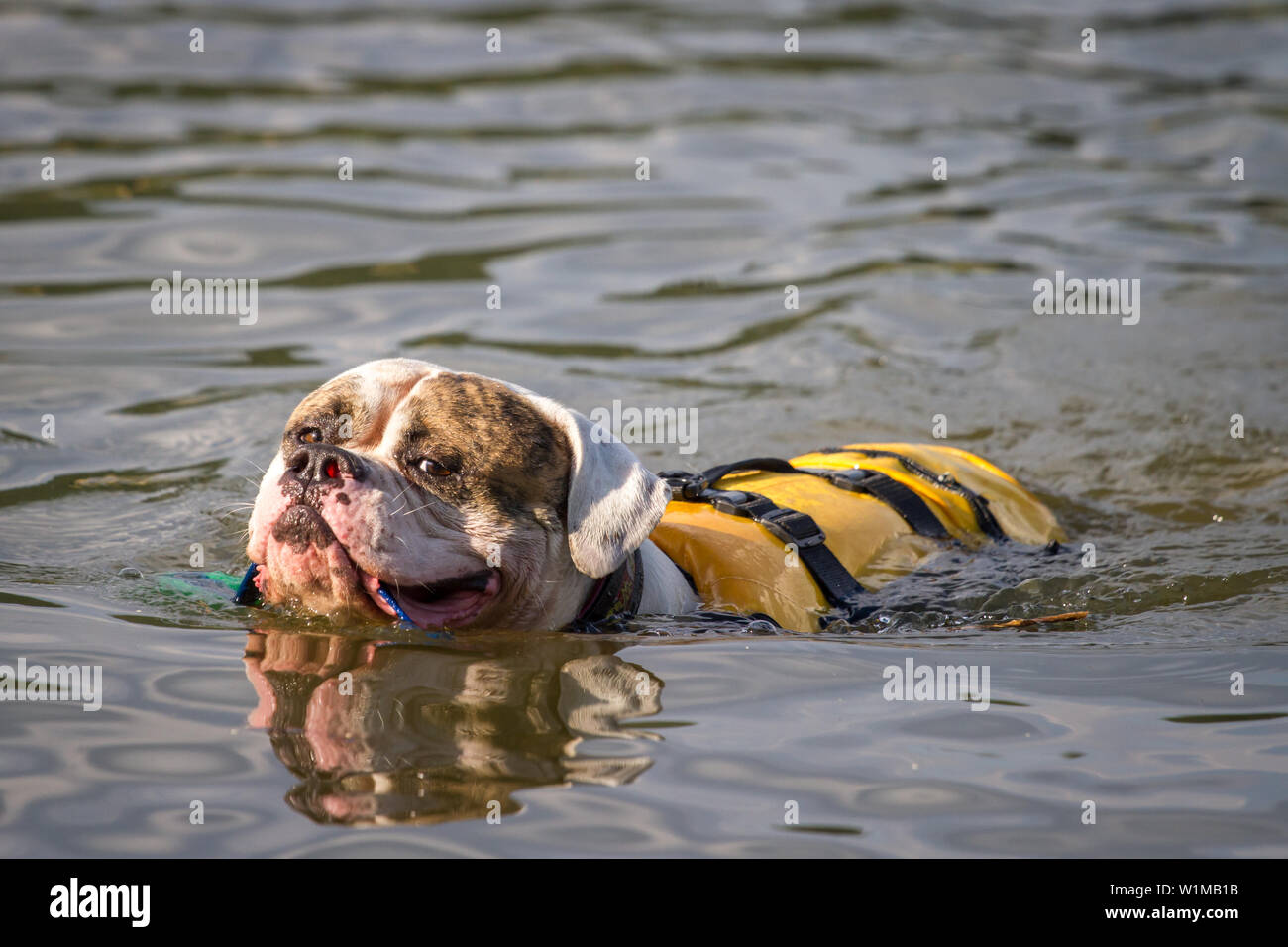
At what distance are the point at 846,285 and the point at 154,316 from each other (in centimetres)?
462

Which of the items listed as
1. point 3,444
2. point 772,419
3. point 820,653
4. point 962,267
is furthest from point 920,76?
point 820,653

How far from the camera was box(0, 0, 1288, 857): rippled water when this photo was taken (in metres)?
3.98

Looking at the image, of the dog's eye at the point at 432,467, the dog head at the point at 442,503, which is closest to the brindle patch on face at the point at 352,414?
the dog head at the point at 442,503

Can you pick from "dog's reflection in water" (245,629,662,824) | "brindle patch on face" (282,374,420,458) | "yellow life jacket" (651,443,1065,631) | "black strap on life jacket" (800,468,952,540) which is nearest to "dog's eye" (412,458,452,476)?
"brindle patch on face" (282,374,420,458)

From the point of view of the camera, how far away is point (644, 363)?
Result: 9281 mm

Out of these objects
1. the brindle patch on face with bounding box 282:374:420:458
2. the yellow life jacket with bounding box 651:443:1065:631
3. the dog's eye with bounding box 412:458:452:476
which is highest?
the brindle patch on face with bounding box 282:374:420:458

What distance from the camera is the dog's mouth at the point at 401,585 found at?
173 inches

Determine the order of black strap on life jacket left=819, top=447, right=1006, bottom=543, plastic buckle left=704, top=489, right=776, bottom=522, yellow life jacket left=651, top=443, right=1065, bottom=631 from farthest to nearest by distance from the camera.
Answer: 1. black strap on life jacket left=819, top=447, right=1006, bottom=543
2. plastic buckle left=704, top=489, right=776, bottom=522
3. yellow life jacket left=651, top=443, right=1065, bottom=631

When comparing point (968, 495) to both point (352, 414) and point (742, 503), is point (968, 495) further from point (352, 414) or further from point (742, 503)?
point (352, 414)

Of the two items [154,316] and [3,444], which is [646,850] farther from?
[154,316]

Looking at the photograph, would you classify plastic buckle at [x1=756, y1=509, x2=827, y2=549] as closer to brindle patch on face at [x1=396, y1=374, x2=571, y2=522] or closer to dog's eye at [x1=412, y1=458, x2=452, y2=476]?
brindle patch on face at [x1=396, y1=374, x2=571, y2=522]

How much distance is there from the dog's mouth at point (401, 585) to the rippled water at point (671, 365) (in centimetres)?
15

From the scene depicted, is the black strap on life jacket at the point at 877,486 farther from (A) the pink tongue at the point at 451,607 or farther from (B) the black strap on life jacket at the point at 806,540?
(A) the pink tongue at the point at 451,607

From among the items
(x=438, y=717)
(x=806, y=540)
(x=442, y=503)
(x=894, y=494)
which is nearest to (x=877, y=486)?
(x=894, y=494)
